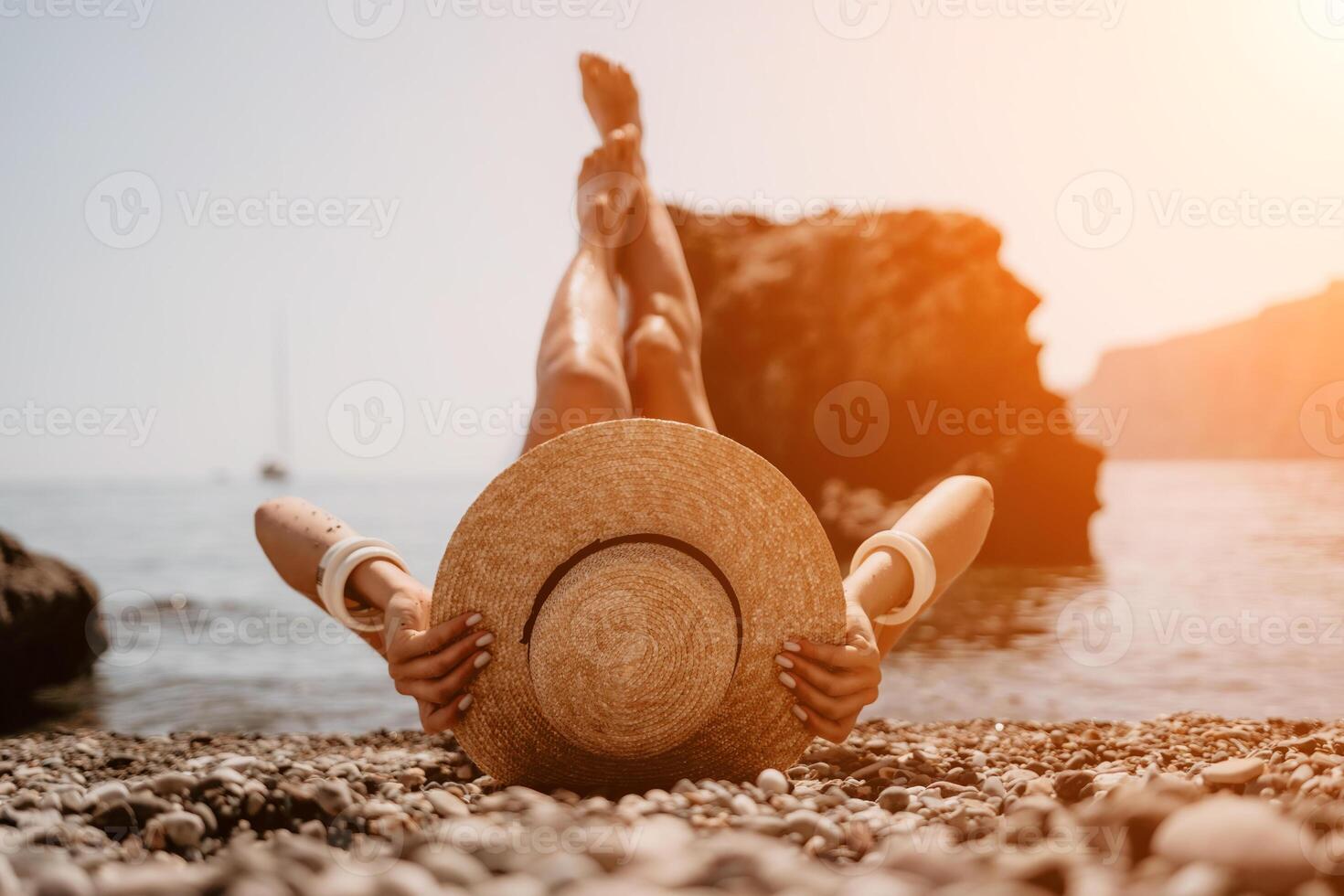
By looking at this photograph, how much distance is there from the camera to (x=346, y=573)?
2.48 m

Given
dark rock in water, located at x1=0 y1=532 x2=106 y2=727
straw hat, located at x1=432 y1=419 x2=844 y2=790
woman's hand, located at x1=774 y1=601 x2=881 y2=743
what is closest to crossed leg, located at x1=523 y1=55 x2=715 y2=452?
straw hat, located at x1=432 y1=419 x2=844 y2=790

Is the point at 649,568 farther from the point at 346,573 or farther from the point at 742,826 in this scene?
the point at 346,573

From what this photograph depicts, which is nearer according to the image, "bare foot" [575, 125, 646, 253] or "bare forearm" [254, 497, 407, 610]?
"bare forearm" [254, 497, 407, 610]

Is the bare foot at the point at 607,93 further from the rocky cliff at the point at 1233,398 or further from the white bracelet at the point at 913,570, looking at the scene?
the rocky cliff at the point at 1233,398

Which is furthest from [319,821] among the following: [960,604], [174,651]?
[960,604]

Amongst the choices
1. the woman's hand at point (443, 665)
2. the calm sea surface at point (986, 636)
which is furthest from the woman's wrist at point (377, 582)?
the calm sea surface at point (986, 636)

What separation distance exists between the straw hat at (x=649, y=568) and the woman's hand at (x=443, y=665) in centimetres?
3

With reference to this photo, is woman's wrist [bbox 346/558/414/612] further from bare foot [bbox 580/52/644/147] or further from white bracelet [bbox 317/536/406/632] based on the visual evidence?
bare foot [bbox 580/52/644/147]

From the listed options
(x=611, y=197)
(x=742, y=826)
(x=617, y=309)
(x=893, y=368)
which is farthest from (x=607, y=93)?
(x=893, y=368)

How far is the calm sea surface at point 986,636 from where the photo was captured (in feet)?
18.7

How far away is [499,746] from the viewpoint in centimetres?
214

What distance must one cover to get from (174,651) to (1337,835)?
9.20 m

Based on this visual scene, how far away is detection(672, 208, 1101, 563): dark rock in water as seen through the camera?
75.6 ft

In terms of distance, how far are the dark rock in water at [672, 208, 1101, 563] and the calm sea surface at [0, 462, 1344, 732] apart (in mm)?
2664
